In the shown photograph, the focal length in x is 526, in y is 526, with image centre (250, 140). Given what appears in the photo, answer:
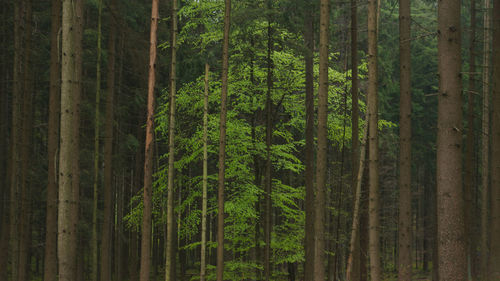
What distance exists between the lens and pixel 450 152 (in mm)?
9188

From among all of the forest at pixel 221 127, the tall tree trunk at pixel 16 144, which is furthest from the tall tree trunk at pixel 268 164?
the tall tree trunk at pixel 16 144

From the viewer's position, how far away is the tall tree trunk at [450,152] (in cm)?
905

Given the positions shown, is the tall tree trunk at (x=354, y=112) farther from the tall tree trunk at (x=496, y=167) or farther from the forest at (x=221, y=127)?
the tall tree trunk at (x=496, y=167)

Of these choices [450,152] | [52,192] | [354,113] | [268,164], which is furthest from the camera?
[268,164]

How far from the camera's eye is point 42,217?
101ft

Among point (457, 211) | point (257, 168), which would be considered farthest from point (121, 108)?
point (457, 211)

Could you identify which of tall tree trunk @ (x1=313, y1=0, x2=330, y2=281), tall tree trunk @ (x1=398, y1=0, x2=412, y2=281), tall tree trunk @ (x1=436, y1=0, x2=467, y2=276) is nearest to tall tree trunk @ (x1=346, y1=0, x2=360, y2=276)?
tall tree trunk @ (x1=398, y1=0, x2=412, y2=281)

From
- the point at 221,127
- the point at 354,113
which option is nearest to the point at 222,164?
the point at 221,127

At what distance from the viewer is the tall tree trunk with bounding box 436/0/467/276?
9.05m

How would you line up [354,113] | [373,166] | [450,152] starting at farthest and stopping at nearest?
[354,113], [373,166], [450,152]

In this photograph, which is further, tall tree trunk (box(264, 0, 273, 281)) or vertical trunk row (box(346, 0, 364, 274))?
tall tree trunk (box(264, 0, 273, 281))

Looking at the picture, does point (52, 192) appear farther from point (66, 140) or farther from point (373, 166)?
point (373, 166)

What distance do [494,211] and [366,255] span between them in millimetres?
4726

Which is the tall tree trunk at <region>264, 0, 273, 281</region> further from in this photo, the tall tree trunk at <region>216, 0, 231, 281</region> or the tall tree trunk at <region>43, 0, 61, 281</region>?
the tall tree trunk at <region>43, 0, 61, 281</region>
